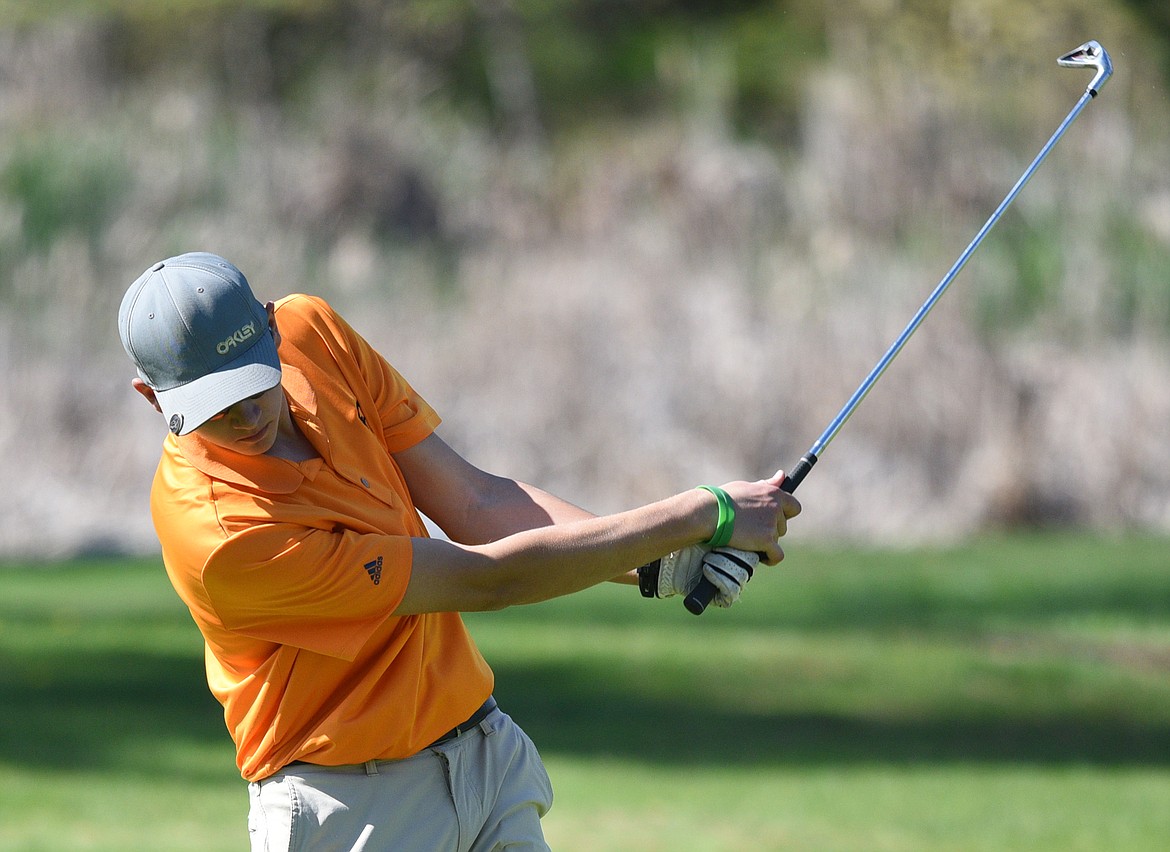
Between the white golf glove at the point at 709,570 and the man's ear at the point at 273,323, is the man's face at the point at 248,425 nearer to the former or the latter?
the man's ear at the point at 273,323

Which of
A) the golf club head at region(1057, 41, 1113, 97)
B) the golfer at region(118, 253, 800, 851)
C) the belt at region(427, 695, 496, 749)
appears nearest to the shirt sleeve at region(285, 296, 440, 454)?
the golfer at region(118, 253, 800, 851)

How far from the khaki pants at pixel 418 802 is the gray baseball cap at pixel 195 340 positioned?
0.77 meters

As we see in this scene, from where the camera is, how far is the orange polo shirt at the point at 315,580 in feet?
11.3

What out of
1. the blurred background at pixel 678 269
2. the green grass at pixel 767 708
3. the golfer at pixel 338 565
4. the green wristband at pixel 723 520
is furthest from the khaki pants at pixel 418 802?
the blurred background at pixel 678 269

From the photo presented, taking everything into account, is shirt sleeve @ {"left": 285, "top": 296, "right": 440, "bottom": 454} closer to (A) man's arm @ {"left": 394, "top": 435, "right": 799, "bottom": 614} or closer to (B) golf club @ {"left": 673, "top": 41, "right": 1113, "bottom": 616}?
(A) man's arm @ {"left": 394, "top": 435, "right": 799, "bottom": 614}

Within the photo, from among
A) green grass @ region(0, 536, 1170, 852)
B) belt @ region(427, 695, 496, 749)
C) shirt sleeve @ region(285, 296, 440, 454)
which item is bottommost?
green grass @ region(0, 536, 1170, 852)

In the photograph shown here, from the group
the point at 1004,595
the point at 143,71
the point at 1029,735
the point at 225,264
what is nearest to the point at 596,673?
the point at 1029,735

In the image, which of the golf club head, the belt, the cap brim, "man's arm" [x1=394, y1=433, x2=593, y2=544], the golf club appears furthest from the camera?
the golf club head

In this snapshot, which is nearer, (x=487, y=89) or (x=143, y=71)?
(x=143, y=71)

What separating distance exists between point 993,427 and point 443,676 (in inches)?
570

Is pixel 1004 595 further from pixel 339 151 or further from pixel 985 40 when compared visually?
pixel 985 40

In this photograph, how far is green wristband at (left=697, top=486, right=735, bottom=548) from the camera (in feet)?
12.7

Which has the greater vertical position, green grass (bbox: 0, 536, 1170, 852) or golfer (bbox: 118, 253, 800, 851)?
golfer (bbox: 118, 253, 800, 851)

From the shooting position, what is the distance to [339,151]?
959 inches
